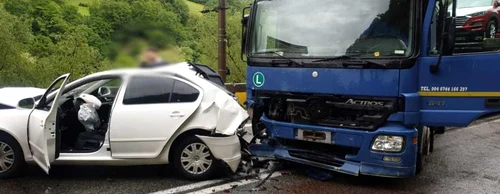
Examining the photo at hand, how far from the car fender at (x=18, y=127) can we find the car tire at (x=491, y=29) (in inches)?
202

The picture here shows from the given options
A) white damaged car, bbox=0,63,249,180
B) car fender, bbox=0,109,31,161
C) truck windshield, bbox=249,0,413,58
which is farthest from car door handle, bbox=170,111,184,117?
car fender, bbox=0,109,31,161

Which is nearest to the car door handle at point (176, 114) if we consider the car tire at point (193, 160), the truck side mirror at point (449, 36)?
the car tire at point (193, 160)

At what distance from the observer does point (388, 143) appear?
449 cm

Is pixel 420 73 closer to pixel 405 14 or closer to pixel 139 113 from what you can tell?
pixel 405 14

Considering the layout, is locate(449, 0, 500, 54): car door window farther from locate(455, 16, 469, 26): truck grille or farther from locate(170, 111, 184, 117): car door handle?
locate(170, 111, 184, 117): car door handle

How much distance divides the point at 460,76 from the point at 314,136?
1675mm

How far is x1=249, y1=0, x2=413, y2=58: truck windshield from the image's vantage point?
4.43m

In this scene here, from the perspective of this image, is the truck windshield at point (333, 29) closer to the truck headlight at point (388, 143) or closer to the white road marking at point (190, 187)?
the truck headlight at point (388, 143)

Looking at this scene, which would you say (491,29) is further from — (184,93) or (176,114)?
(176,114)

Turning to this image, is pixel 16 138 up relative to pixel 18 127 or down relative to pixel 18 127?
down

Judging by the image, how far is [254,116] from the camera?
18.8ft

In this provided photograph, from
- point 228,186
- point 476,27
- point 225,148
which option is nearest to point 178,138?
point 225,148

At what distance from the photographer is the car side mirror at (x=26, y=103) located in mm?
4915

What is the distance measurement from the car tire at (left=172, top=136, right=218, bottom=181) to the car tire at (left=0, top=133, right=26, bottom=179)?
5.71 ft
